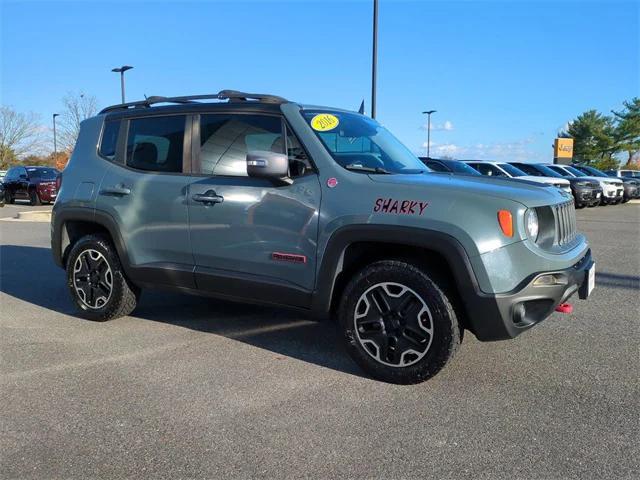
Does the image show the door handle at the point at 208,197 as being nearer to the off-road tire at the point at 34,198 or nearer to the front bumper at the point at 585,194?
the front bumper at the point at 585,194

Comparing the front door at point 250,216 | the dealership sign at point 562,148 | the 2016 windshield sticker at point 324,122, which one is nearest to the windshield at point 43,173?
the front door at point 250,216

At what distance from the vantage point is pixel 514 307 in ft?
10.9

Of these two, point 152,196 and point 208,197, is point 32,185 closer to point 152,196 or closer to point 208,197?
point 152,196

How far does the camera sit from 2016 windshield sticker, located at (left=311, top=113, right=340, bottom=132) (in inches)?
161

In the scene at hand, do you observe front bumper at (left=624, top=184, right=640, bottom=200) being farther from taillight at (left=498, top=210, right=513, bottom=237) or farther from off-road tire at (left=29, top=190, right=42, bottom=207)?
taillight at (left=498, top=210, right=513, bottom=237)

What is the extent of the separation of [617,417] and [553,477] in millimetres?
846

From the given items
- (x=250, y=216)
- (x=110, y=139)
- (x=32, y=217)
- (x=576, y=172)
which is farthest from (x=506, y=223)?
(x=576, y=172)

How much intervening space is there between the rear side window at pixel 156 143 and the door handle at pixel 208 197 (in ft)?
1.21

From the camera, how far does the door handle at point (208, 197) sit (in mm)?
4227

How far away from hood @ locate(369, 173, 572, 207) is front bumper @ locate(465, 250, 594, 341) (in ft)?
1.56

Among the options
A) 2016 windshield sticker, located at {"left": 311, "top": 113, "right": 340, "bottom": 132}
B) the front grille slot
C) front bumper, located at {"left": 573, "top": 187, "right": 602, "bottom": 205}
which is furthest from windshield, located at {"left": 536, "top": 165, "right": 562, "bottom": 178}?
2016 windshield sticker, located at {"left": 311, "top": 113, "right": 340, "bottom": 132}

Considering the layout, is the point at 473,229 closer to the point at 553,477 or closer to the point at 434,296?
the point at 434,296

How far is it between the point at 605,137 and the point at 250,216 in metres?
63.4

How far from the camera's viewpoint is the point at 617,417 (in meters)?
3.15
